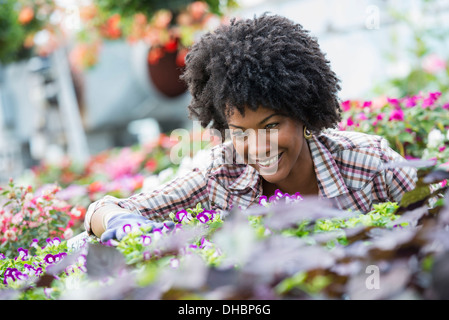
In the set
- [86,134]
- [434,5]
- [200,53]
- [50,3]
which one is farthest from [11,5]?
[434,5]

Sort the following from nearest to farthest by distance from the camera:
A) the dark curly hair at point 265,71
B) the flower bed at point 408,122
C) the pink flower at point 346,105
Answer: the dark curly hair at point 265,71
the flower bed at point 408,122
the pink flower at point 346,105

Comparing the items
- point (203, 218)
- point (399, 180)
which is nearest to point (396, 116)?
point (399, 180)

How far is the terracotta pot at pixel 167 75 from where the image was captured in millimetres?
5305

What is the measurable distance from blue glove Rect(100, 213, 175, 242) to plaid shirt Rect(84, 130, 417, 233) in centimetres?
27

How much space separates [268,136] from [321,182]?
0.90 feet

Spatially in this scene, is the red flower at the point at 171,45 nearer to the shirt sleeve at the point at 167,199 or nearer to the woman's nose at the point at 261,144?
the shirt sleeve at the point at 167,199

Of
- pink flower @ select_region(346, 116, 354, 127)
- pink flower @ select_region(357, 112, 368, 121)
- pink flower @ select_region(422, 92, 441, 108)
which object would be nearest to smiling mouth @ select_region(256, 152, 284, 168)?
pink flower @ select_region(346, 116, 354, 127)

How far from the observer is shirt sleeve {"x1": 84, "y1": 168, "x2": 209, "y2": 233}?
5.54 feet

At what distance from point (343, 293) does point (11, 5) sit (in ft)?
17.1

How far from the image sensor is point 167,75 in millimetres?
5453

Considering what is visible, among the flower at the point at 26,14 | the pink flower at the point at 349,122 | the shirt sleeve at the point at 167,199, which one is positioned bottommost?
the shirt sleeve at the point at 167,199

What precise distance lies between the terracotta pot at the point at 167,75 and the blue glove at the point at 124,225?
156 inches

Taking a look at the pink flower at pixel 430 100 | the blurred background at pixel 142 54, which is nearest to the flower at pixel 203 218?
the pink flower at pixel 430 100

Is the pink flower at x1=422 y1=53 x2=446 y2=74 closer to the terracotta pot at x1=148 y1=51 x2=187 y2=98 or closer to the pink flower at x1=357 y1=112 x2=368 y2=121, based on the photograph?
the terracotta pot at x1=148 y1=51 x2=187 y2=98
